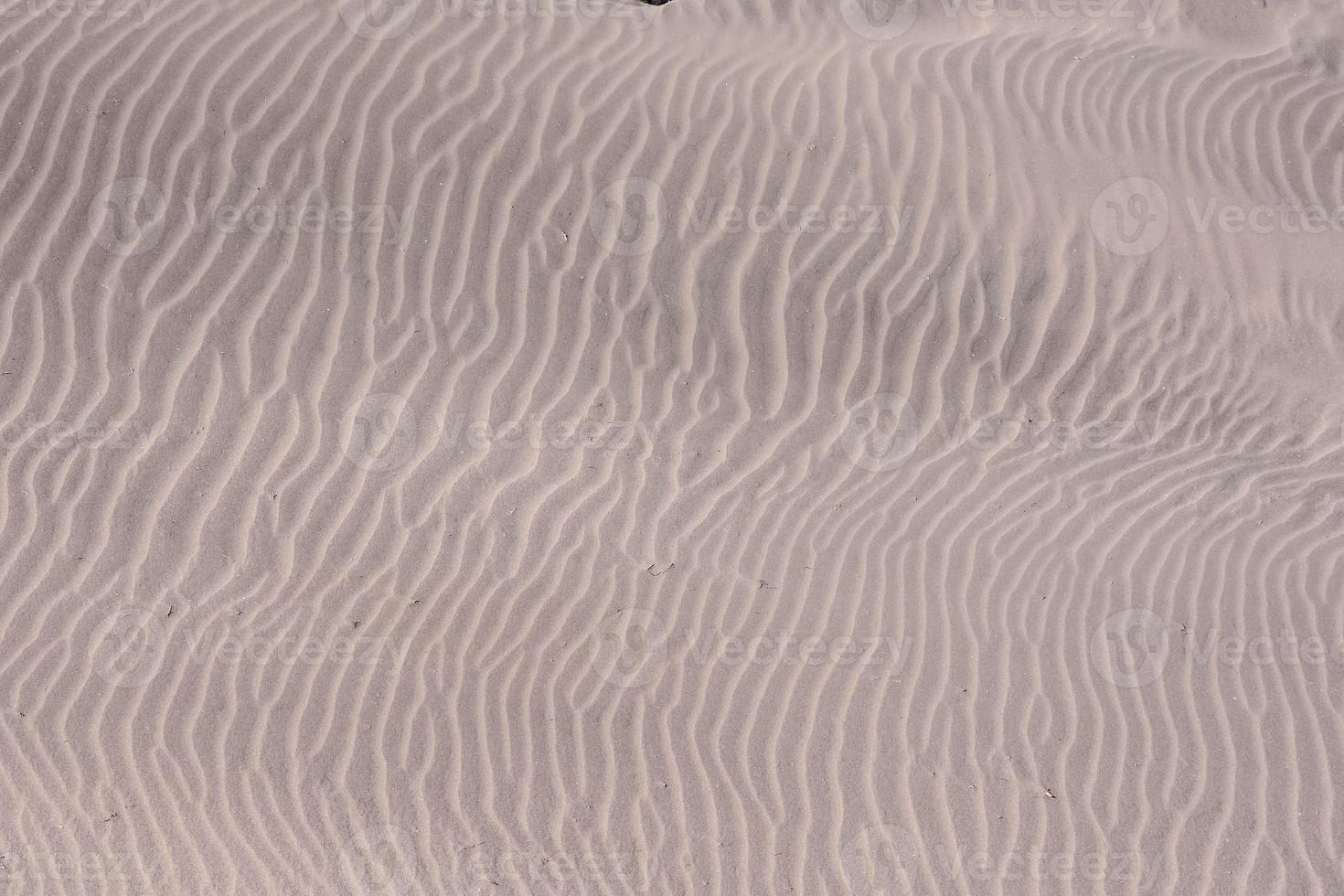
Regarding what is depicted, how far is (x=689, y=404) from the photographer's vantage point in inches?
232

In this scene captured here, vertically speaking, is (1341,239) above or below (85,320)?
above

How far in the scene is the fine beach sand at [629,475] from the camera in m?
5.39

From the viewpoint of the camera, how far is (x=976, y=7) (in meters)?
6.94

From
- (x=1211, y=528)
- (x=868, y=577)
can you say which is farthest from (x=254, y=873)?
(x=1211, y=528)

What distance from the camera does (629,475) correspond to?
5.79 meters

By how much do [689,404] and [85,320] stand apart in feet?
12.0

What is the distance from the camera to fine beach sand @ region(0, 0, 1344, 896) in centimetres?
539

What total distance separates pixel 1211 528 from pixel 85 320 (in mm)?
7025

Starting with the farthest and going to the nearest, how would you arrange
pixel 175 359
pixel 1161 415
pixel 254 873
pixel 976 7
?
pixel 976 7 < pixel 1161 415 < pixel 175 359 < pixel 254 873

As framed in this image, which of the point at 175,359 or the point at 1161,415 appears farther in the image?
the point at 1161,415

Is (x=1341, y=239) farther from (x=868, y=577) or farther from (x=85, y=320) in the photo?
(x=85, y=320)

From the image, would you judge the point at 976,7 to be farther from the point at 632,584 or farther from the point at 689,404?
the point at 632,584

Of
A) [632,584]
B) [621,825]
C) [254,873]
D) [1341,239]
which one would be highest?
[1341,239]

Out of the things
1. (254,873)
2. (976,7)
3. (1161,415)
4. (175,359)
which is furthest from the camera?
(976,7)
